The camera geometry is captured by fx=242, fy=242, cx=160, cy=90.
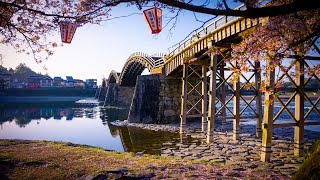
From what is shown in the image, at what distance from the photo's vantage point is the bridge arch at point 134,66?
24.5m

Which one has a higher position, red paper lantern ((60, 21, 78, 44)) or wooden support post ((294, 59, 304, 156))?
red paper lantern ((60, 21, 78, 44))

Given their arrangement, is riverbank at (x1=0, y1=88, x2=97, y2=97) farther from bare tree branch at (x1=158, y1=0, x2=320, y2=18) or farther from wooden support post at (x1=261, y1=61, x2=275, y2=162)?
bare tree branch at (x1=158, y1=0, x2=320, y2=18)

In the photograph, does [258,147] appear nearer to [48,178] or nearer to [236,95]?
[236,95]

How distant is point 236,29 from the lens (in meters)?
9.85

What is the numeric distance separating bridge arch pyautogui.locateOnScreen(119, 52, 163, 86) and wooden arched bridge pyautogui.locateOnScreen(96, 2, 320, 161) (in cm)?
11

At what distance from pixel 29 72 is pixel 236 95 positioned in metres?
96.0

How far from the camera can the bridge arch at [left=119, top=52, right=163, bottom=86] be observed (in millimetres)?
24500

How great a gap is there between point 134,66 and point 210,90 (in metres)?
25.8

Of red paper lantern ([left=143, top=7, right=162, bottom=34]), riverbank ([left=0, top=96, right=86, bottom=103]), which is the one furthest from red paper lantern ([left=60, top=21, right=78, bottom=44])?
riverbank ([left=0, top=96, right=86, bottom=103])

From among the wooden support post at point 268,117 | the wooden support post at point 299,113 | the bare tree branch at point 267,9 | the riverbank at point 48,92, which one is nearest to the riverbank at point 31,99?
the riverbank at point 48,92

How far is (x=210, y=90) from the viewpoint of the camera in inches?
418

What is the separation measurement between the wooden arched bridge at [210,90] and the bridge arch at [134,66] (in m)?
0.11

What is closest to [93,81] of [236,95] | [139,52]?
[139,52]

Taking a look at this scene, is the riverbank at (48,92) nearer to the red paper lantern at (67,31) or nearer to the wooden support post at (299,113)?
the red paper lantern at (67,31)
